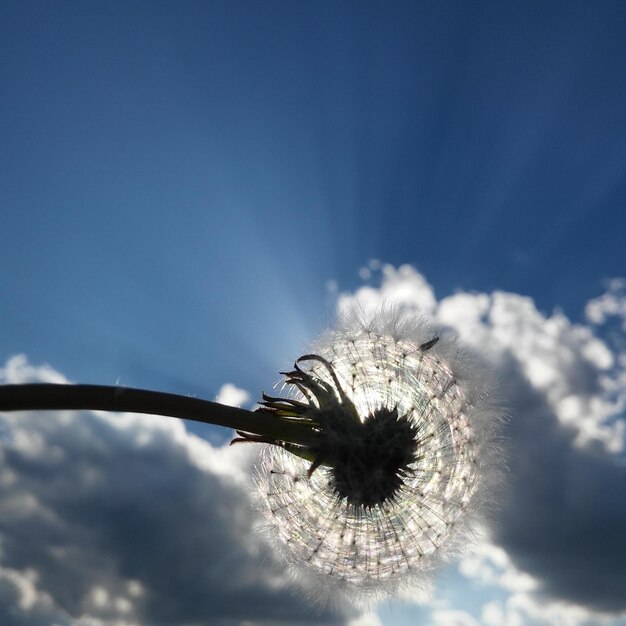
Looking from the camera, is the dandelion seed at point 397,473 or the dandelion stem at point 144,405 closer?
the dandelion stem at point 144,405

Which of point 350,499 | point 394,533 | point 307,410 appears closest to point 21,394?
point 307,410

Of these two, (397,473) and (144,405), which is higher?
(397,473)

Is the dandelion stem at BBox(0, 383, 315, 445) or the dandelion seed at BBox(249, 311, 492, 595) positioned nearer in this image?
the dandelion stem at BBox(0, 383, 315, 445)

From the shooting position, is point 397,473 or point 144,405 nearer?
point 144,405

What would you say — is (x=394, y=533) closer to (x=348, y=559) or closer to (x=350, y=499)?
(x=348, y=559)

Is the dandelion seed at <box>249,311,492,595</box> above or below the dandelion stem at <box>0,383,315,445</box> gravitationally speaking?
above
